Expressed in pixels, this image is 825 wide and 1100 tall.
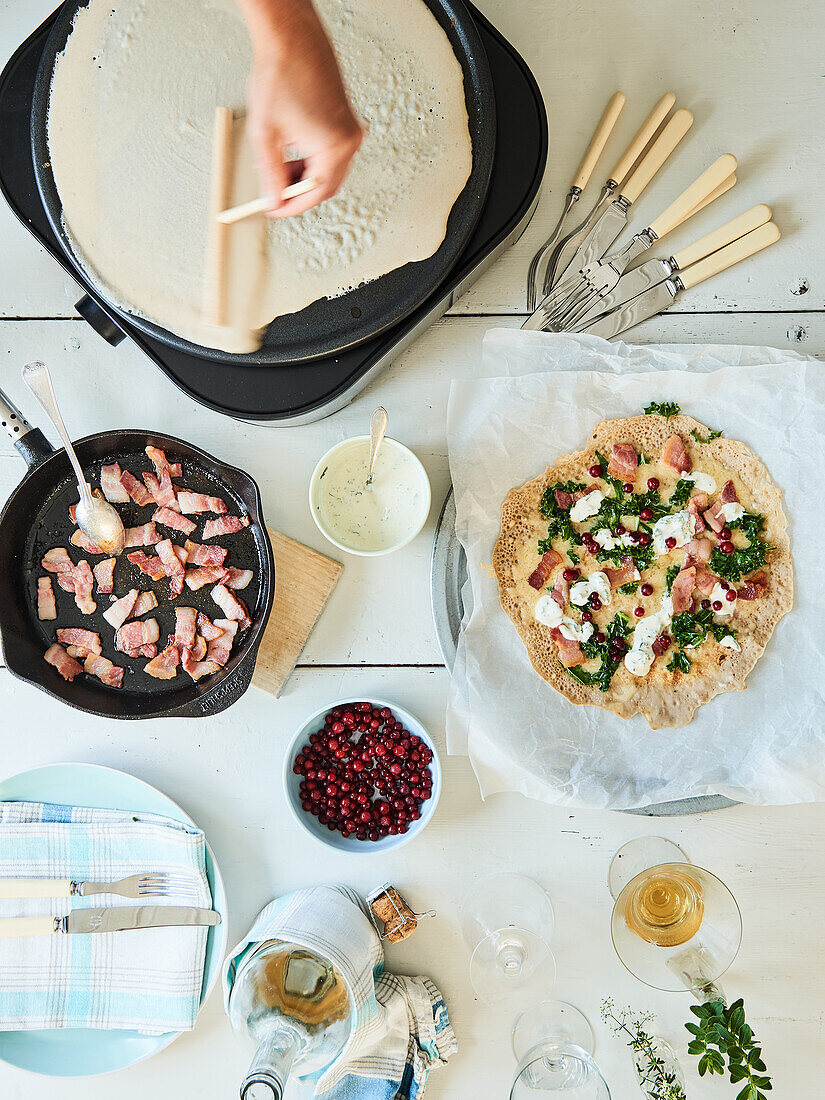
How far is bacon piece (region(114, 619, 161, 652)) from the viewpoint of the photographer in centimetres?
145

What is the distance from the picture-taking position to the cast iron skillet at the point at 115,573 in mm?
1437

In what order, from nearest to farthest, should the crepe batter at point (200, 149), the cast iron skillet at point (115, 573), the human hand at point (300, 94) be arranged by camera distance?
1. the human hand at point (300, 94)
2. the crepe batter at point (200, 149)
3. the cast iron skillet at point (115, 573)

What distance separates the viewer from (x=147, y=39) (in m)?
1.19

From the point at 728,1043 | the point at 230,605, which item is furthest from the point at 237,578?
the point at 728,1043

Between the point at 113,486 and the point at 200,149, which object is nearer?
the point at 200,149

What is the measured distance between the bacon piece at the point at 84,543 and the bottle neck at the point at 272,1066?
86 centimetres

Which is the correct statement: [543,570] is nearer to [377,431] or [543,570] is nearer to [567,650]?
[567,650]

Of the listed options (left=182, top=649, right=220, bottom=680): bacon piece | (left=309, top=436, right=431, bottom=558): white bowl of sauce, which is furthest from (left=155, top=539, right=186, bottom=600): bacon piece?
(left=309, top=436, right=431, bottom=558): white bowl of sauce

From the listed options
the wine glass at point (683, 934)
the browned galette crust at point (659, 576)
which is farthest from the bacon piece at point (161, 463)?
the wine glass at point (683, 934)

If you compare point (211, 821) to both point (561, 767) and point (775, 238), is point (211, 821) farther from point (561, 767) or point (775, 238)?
point (775, 238)

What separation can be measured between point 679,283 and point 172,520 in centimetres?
99

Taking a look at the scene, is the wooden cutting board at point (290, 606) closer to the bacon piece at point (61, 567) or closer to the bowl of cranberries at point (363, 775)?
the bowl of cranberries at point (363, 775)

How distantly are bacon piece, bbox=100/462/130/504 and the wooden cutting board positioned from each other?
0.27m

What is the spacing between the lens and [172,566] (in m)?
1.46
